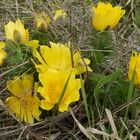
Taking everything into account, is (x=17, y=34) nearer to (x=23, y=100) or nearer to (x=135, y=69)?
(x=23, y=100)

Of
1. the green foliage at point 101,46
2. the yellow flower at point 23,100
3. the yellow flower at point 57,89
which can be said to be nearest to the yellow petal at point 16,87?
the yellow flower at point 23,100

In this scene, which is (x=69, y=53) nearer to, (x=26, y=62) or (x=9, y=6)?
(x=26, y=62)

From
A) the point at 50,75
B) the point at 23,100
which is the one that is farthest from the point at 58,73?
the point at 23,100

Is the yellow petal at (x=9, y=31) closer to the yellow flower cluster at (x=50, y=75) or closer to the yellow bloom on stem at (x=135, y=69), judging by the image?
the yellow flower cluster at (x=50, y=75)

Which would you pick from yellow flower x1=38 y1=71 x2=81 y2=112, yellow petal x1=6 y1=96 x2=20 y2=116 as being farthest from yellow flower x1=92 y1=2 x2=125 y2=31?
yellow petal x1=6 y1=96 x2=20 y2=116

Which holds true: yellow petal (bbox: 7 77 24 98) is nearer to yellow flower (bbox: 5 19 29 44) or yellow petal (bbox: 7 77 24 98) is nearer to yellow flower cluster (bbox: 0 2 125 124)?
A: yellow flower cluster (bbox: 0 2 125 124)

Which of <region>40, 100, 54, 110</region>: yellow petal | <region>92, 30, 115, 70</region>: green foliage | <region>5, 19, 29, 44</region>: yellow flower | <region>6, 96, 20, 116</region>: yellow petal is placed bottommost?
<region>6, 96, 20, 116</region>: yellow petal

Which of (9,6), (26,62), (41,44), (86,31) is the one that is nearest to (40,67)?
(26,62)
